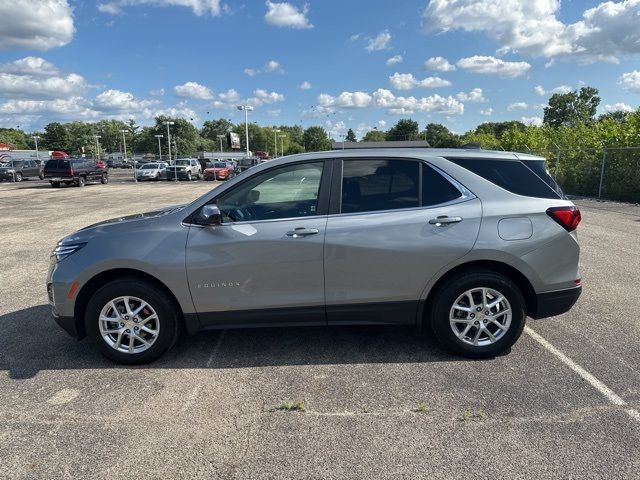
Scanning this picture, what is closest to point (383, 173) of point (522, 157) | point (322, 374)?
point (522, 157)

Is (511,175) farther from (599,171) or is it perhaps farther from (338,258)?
(599,171)

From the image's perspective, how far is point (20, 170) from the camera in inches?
1474

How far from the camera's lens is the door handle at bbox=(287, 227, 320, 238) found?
3.69 m

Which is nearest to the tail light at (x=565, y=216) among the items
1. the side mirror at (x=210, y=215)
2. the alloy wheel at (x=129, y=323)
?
the side mirror at (x=210, y=215)

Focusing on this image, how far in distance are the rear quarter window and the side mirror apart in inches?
81.1

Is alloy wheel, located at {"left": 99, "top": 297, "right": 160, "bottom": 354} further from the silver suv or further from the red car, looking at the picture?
the red car

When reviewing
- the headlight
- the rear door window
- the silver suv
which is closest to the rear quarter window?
the silver suv

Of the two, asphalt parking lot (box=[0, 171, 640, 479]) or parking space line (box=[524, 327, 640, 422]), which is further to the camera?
parking space line (box=[524, 327, 640, 422])

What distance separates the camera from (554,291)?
387cm

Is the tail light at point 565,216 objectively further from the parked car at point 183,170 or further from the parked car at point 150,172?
the parked car at point 150,172

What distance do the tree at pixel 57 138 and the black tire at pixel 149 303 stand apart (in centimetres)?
14228

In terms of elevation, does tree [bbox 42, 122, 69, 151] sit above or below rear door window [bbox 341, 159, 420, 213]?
above

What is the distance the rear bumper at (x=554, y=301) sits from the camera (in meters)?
3.87

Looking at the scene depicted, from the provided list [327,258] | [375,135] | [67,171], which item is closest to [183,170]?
[67,171]
